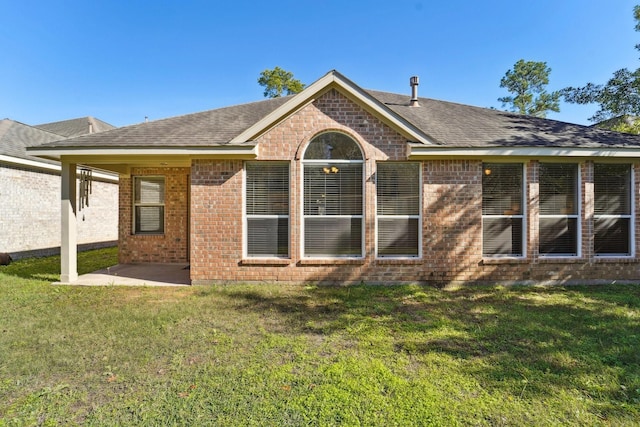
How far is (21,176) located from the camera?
1107 cm

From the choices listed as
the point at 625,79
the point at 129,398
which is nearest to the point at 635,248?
the point at 129,398

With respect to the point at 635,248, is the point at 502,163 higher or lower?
higher

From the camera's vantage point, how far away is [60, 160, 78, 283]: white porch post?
7.18m

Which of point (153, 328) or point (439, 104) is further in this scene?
point (439, 104)

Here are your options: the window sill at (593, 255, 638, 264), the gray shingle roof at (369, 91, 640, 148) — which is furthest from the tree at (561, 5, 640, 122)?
the window sill at (593, 255, 638, 264)

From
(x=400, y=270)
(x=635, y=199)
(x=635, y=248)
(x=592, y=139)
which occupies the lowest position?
(x=400, y=270)

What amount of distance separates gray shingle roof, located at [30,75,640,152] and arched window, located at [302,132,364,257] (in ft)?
4.90

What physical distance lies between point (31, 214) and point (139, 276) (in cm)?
702

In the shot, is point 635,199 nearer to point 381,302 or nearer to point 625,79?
point 381,302

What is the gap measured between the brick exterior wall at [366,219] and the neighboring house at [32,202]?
25.7 feet

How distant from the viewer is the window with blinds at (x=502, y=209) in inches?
288

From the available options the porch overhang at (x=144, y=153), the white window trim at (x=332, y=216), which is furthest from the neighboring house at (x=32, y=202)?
the white window trim at (x=332, y=216)

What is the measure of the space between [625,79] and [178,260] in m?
20.5

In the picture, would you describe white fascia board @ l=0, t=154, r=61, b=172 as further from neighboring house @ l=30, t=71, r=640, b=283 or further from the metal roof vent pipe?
the metal roof vent pipe
